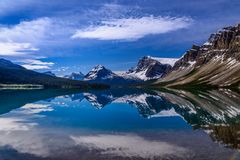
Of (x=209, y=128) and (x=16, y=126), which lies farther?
(x=16, y=126)

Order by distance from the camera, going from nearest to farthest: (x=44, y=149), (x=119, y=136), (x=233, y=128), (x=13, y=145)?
1. (x=44, y=149)
2. (x=13, y=145)
3. (x=119, y=136)
4. (x=233, y=128)

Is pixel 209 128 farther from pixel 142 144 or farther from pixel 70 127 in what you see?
pixel 70 127

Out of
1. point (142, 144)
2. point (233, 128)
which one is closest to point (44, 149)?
point (142, 144)

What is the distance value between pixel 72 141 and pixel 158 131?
15.7 m

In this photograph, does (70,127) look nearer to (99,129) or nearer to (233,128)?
(99,129)

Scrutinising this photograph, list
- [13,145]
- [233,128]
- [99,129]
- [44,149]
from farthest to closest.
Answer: [99,129], [233,128], [13,145], [44,149]

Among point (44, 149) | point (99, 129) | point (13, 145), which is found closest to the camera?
Answer: point (44, 149)

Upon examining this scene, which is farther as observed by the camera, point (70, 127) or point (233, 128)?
point (70, 127)

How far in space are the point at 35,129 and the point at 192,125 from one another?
87.5 ft

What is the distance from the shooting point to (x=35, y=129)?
61000 millimetres

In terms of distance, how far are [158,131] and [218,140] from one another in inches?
507

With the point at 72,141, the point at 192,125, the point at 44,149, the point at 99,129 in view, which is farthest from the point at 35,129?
the point at 192,125

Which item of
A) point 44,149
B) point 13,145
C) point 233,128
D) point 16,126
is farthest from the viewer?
point 16,126

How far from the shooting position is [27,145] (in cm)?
4512
